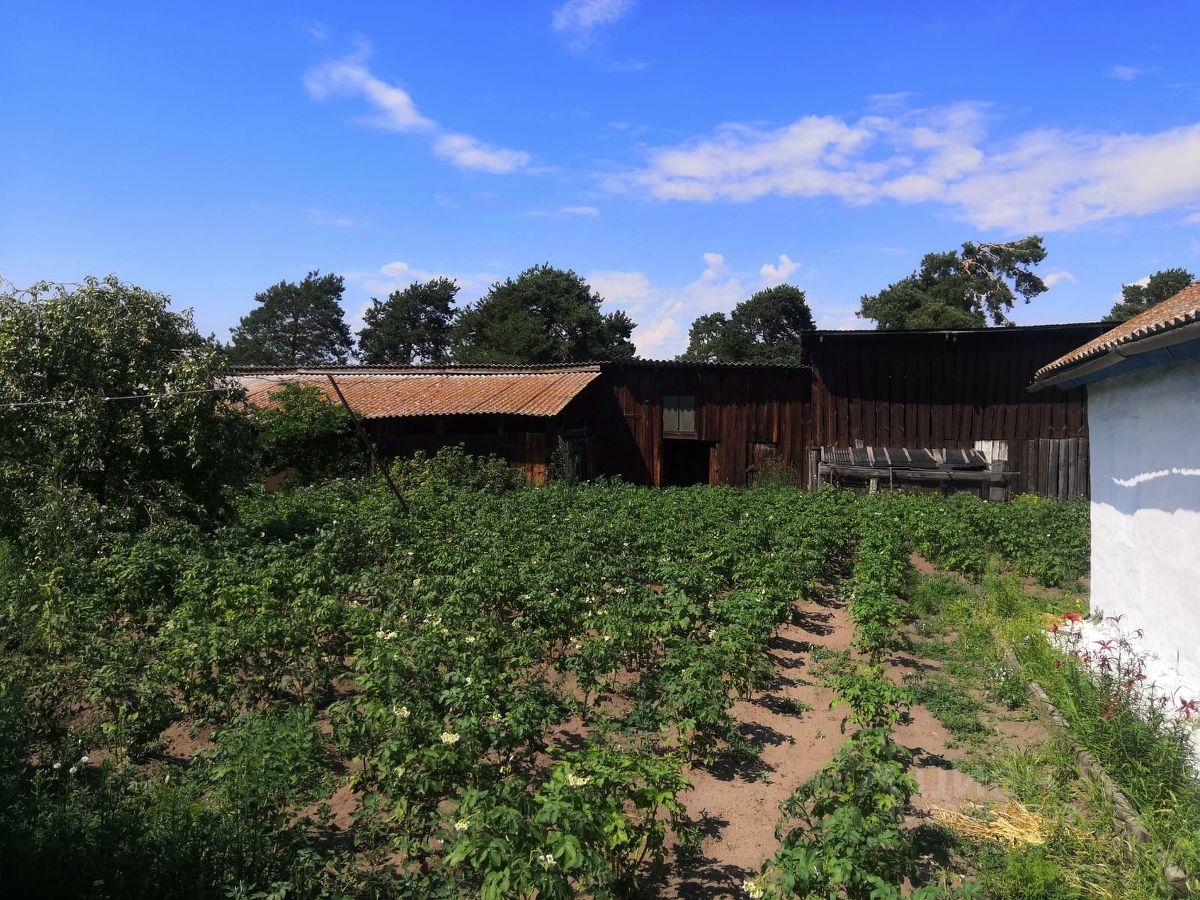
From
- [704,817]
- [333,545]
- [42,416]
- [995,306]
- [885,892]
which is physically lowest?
[704,817]

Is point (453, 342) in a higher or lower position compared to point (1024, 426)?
higher

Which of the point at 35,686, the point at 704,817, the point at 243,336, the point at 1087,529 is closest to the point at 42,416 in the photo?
the point at 35,686

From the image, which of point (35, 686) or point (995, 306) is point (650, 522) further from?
A: point (995, 306)

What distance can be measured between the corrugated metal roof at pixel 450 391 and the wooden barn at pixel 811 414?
0.07 metres

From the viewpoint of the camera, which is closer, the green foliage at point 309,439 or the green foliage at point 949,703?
the green foliage at point 949,703

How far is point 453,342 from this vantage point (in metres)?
51.4

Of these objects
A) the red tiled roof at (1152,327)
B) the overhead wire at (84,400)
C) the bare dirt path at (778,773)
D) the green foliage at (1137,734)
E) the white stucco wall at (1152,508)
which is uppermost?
the red tiled roof at (1152,327)

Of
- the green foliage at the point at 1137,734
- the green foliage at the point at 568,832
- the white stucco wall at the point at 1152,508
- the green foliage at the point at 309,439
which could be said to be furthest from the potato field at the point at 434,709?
the green foliage at the point at 309,439

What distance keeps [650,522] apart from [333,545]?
17.7 feet

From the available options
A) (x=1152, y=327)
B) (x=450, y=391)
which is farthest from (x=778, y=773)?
(x=450, y=391)

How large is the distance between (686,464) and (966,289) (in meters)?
21.7

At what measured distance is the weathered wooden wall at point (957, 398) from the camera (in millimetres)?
19672

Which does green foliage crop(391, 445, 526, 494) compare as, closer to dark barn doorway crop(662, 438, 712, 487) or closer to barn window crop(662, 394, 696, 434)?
barn window crop(662, 394, 696, 434)

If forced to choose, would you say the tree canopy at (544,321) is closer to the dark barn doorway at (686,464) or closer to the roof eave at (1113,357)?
the dark barn doorway at (686,464)
